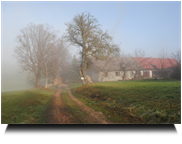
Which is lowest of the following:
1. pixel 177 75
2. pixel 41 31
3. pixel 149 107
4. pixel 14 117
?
pixel 14 117

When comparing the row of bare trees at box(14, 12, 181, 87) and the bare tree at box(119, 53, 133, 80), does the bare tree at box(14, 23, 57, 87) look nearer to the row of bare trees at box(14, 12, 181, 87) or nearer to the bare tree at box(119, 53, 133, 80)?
the row of bare trees at box(14, 12, 181, 87)

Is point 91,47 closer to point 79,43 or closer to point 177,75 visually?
point 79,43

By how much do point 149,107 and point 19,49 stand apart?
30.2m

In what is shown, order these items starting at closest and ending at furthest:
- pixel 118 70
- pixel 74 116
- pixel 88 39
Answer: pixel 74 116 → pixel 88 39 → pixel 118 70

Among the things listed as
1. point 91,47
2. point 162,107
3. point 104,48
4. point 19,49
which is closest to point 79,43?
point 91,47

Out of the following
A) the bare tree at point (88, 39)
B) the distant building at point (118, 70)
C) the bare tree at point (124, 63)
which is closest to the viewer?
the bare tree at point (88, 39)

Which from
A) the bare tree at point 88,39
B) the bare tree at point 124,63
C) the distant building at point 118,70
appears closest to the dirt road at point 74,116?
the bare tree at point 88,39

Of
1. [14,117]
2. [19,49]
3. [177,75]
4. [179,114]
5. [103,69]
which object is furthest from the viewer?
[103,69]

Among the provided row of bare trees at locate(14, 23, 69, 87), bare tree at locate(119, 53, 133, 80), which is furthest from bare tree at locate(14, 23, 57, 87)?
bare tree at locate(119, 53, 133, 80)

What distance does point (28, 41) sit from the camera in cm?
2952

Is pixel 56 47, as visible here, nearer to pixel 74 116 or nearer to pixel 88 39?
pixel 88 39

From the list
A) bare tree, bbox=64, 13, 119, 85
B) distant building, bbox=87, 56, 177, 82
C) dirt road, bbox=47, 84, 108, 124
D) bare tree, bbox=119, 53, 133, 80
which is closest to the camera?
dirt road, bbox=47, 84, 108, 124

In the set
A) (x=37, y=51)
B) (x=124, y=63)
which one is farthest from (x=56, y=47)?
(x=124, y=63)

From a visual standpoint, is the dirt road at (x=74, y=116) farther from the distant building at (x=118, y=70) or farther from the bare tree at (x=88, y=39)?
the distant building at (x=118, y=70)
